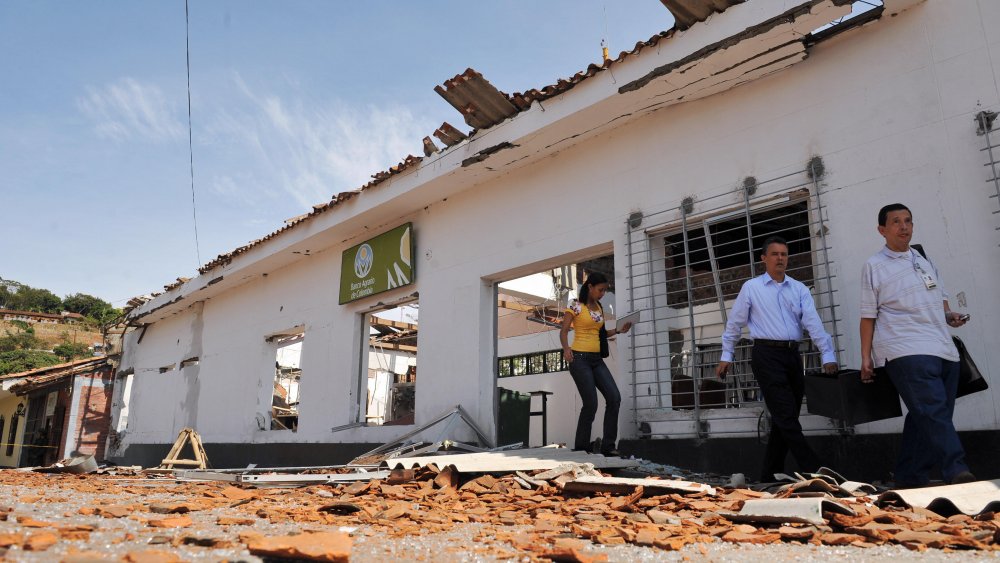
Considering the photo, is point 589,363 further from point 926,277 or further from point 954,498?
point 954,498

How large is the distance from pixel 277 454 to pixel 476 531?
834cm

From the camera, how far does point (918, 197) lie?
483 cm

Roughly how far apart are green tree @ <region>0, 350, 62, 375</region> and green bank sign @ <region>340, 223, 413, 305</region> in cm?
4126

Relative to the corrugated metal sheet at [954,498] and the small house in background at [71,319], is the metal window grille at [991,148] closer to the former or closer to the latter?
the corrugated metal sheet at [954,498]

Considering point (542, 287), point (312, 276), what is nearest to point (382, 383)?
point (542, 287)

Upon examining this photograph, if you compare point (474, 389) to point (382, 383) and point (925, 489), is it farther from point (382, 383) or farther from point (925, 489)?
point (382, 383)

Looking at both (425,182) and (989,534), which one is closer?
(989,534)

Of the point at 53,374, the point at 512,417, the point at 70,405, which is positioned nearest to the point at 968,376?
the point at 512,417

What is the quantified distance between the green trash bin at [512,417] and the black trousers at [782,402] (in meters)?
3.86

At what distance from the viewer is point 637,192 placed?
6621mm

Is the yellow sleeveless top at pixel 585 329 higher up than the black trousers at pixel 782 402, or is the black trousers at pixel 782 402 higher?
the yellow sleeveless top at pixel 585 329

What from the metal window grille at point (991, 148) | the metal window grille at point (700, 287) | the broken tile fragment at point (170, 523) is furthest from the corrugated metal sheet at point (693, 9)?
the broken tile fragment at point (170, 523)

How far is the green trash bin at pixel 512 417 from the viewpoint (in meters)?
8.21

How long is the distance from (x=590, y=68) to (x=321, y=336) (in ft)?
20.0
